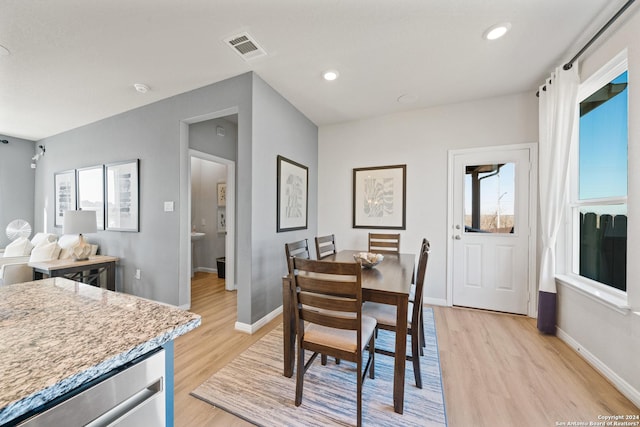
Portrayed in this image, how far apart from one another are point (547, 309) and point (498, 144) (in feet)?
6.16

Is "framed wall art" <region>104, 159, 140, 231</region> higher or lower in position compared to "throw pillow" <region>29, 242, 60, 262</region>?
higher

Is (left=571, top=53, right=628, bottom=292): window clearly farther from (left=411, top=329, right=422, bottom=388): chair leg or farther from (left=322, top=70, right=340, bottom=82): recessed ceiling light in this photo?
(left=322, top=70, right=340, bottom=82): recessed ceiling light

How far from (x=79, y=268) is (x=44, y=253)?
2.24 ft

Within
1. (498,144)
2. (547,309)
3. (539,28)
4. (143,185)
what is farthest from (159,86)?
(547,309)

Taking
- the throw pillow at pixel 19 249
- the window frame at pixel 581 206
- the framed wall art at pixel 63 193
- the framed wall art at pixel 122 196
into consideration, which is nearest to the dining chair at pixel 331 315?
Result: the window frame at pixel 581 206

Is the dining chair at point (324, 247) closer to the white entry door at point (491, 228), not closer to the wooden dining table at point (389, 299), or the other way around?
the wooden dining table at point (389, 299)

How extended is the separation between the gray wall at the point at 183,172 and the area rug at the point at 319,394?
738mm

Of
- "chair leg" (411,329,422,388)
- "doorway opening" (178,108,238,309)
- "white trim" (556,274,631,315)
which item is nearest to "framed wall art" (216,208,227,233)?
"doorway opening" (178,108,238,309)

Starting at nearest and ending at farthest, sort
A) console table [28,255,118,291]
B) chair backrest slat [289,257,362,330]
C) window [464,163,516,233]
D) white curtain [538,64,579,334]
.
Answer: chair backrest slat [289,257,362,330] < white curtain [538,64,579,334] < console table [28,255,118,291] < window [464,163,516,233]

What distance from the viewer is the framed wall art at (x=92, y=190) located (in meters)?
3.59

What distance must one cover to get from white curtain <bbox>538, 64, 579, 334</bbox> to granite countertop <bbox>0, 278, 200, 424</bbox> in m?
3.12

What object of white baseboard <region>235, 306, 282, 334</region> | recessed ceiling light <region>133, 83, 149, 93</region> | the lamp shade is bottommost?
white baseboard <region>235, 306, 282, 334</region>

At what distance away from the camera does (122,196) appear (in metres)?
3.39

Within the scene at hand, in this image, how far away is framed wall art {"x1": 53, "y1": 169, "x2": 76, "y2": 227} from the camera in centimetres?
398
